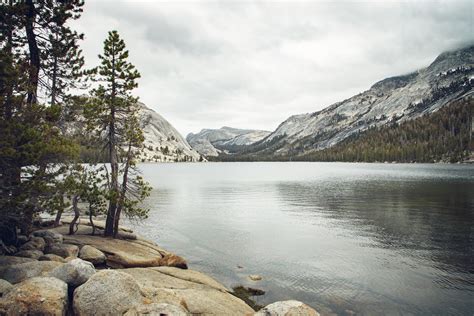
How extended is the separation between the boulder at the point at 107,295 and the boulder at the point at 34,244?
1058 centimetres

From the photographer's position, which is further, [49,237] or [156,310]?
[49,237]

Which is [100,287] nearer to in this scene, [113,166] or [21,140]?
[21,140]

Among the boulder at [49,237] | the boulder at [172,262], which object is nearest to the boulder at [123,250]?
the boulder at [172,262]

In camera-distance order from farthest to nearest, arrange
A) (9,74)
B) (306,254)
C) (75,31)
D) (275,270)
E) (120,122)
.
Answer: (306,254) < (120,122) < (275,270) < (75,31) < (9,74)

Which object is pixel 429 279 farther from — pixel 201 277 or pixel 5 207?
pixel 5 207

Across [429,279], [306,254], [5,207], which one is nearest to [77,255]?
[5,207]

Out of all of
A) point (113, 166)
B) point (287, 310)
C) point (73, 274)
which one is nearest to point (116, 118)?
point (113, 166)

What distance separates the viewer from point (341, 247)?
35.5m

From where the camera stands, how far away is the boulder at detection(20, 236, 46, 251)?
69.9 feet

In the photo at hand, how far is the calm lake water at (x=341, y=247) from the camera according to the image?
23.1 meters

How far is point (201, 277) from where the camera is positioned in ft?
75.0

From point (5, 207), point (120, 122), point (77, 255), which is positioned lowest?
point (77, 255)

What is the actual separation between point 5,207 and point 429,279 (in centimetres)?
3041

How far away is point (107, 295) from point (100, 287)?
1.73 feet
